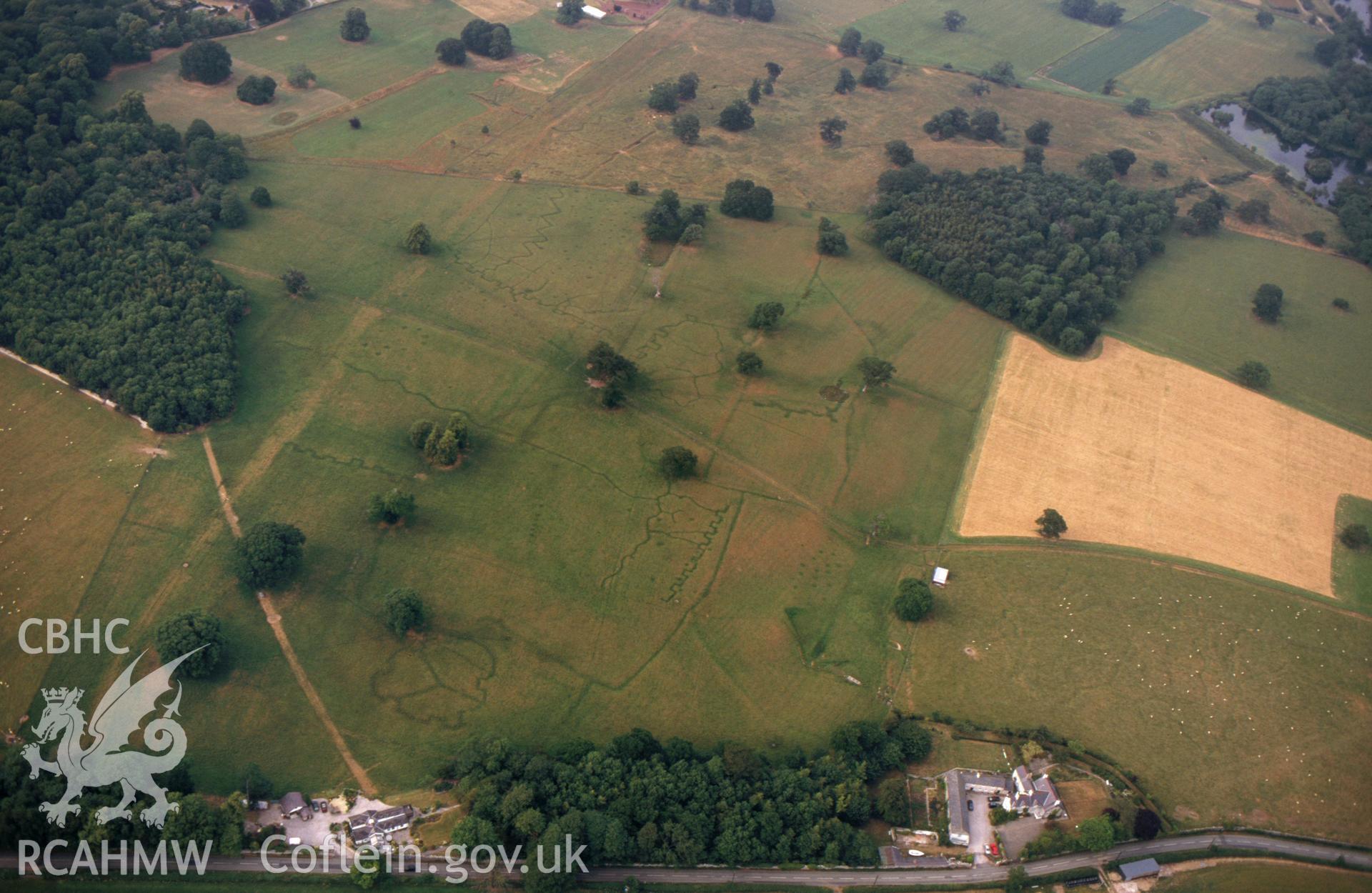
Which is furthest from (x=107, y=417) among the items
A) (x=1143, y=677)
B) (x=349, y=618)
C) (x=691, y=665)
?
(x=1143, y=677)

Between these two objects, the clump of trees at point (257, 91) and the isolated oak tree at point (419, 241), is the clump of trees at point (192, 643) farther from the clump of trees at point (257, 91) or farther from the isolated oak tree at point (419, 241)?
the clump of trees at point (257, 91)

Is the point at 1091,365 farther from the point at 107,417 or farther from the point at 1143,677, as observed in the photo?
the point at 107,417

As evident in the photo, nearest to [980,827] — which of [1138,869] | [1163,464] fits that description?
[1138,869]

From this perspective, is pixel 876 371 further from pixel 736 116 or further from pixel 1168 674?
pixel 736 116

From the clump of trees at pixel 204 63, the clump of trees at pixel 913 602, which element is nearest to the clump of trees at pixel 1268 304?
the clump of trees at pixel 913 602

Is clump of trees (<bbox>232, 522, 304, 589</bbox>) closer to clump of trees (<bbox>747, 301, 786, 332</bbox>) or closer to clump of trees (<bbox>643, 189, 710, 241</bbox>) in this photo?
clump of trees (<bbox>747, 301, 786, 332</bbox>)
